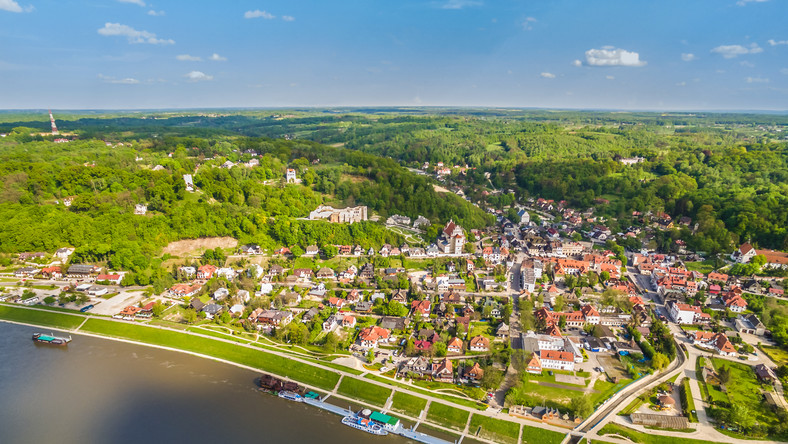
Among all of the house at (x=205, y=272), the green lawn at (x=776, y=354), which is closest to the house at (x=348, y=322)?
the house at (x=205, y=272)

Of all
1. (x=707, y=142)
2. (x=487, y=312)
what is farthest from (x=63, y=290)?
(x=707, y=142)

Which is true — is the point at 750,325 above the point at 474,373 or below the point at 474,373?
above

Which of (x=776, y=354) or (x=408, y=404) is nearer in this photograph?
(x=408, y=404)

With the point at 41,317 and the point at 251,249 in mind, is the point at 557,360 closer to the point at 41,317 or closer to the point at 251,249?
the point at 251,249

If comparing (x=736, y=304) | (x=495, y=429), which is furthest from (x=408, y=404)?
(x=736, y=304)

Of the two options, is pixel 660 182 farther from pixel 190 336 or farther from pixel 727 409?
pixel 190 336

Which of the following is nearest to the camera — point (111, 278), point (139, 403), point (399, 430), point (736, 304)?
point (399, 430)

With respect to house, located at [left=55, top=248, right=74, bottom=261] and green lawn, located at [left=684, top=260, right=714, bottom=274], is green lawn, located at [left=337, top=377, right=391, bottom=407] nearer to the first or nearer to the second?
house, located at [left=55, top=248, right=74, bottom=261]
